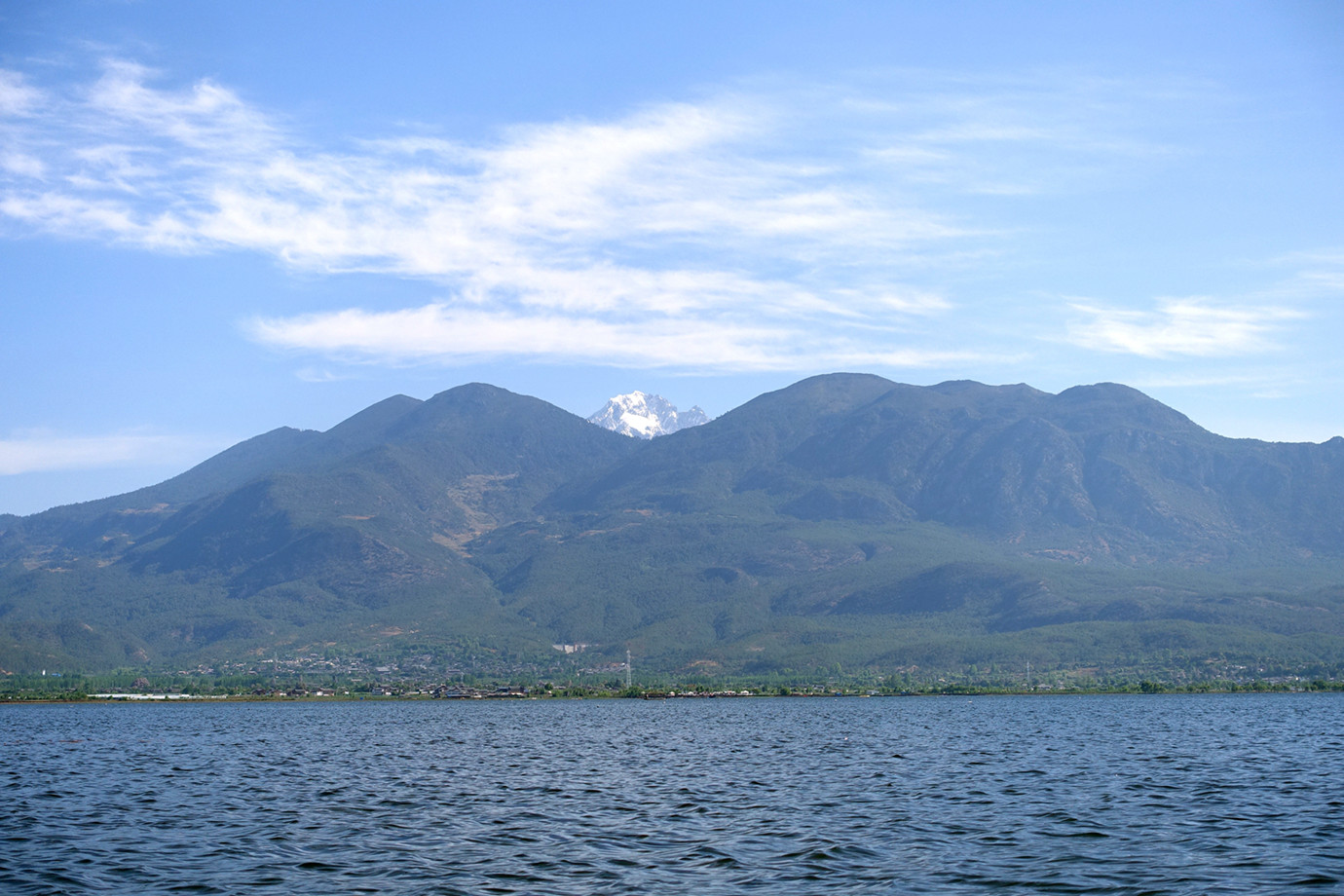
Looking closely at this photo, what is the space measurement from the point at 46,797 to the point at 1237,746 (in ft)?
258

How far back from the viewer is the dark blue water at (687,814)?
39312 millimetres

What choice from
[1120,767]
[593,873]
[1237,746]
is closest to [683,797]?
[593,873]

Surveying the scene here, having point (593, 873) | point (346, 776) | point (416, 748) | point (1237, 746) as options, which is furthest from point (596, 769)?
point (1237, 746)

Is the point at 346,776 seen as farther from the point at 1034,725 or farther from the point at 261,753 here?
the point at 1034,725

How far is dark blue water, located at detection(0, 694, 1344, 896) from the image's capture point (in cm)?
3931

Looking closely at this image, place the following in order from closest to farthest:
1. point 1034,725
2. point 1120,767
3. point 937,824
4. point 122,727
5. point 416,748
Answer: point 937,824 → point 1120,767 → point 416,748 → point 1034,725 → point 122,727

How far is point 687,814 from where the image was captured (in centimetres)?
5381

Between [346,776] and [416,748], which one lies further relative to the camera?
[416,748]

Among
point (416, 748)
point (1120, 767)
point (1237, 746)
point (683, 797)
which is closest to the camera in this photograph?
point (683, 797)

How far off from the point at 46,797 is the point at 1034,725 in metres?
92.4

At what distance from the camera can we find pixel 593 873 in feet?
132

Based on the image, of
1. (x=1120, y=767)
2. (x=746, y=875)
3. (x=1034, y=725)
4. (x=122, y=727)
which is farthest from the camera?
(x=122, y=727)

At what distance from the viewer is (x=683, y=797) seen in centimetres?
6012

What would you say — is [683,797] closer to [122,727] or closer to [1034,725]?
[1034,725]
